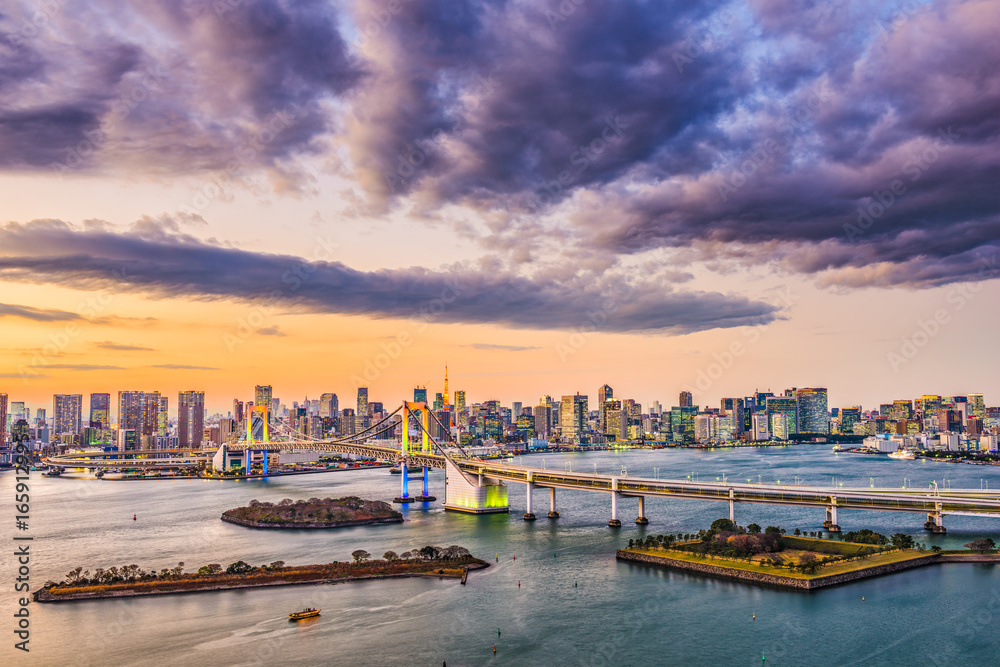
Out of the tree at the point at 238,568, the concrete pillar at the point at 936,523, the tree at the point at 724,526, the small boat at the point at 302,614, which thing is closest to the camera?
the small boat at the point at 302,614

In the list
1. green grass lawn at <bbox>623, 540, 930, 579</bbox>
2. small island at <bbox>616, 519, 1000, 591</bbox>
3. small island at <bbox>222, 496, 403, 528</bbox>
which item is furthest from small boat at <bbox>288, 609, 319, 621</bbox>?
small island at <bbox>222, 496, 403, 528</bbox>

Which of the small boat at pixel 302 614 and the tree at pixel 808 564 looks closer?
the small boat at pixel 302 614

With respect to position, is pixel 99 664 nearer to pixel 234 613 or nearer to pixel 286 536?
pixel 234 613

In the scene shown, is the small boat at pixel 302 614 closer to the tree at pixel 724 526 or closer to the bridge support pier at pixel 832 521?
the tree at pixel 724 526

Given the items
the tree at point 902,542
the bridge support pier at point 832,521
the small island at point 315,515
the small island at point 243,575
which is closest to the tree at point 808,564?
the tree at point 902,542

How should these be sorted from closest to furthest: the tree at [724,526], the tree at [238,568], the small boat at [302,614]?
the small boat at [302,614] → the tree at [238,568] → the tree at [724,526]

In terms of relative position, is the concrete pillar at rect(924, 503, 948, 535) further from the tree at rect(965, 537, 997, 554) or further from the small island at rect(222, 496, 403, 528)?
the small island at rect(222, 496, 403, 528)

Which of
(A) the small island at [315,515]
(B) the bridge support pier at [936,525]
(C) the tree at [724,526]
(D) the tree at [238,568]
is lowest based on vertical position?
(A) the small island at [315,515]

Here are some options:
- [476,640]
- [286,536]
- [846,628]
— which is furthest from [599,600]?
[286,536]
